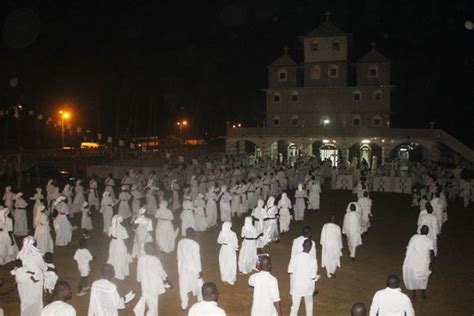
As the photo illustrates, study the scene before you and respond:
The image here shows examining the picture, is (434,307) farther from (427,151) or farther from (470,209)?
(427,151)

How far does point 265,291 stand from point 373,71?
38.7m

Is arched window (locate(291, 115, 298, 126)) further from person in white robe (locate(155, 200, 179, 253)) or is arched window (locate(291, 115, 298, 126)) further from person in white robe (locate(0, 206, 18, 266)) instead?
person in white robe (locate(0, 206, 18, 266))

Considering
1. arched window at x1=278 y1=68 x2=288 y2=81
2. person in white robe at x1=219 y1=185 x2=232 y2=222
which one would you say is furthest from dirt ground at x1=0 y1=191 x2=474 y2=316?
arched window at x1=278 y1=68 x2=288 y2=81

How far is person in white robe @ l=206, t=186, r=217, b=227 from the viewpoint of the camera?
60.2 ft

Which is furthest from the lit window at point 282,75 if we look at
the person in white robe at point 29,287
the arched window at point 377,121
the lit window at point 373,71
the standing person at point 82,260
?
the person in white robe at point 29,287

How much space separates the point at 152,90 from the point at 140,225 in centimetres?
5754

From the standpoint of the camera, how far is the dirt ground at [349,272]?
33.0ft

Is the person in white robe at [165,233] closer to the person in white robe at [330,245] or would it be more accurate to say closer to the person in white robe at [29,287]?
the person in white robe at [330,245]

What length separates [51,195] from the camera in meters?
19.7

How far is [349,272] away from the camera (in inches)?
491

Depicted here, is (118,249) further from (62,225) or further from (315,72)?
(315,72)

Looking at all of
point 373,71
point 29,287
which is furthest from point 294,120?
point 29,287

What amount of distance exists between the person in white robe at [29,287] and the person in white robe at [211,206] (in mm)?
9804

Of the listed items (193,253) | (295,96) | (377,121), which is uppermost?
(295,96)
